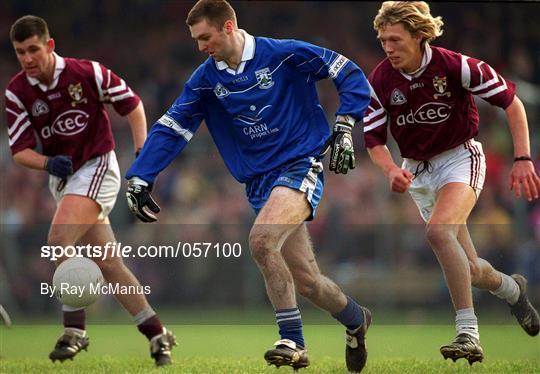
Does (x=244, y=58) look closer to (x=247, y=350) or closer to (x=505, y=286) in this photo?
(x=505, y=286)

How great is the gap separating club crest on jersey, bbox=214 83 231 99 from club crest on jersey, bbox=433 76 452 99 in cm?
132

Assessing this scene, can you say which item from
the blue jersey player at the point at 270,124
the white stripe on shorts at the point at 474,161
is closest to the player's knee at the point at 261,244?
the blue jersey player at the point at 270,124

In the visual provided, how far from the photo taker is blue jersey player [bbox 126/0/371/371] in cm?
622

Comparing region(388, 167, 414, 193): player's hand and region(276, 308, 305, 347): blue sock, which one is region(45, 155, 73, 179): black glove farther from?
region(388, 167, 414, 193): player's hand

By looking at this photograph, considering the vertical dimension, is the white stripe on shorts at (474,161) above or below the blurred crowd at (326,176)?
below

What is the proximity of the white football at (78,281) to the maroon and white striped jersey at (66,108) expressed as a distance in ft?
2.62

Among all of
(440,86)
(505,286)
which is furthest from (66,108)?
(505,286)

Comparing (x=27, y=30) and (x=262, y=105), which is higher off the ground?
(x=27, y=30)

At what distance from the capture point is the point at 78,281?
6941 millimetres

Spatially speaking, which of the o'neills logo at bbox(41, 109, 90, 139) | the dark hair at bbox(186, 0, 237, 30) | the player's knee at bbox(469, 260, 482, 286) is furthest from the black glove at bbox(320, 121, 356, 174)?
the o'neills logo at bbox(41, 109, 90, 139)

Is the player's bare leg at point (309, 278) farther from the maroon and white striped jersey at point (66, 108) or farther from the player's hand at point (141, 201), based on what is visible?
the maroon and white striped jersey at point (66, 108)

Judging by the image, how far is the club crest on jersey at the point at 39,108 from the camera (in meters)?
7.48

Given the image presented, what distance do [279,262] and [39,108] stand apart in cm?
241

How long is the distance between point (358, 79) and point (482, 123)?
6.86 metres
